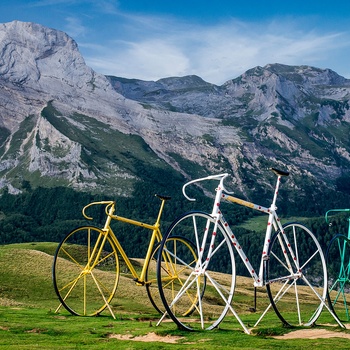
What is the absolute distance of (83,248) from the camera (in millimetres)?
120938

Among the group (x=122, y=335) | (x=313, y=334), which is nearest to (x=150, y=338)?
(x=122, y=335)

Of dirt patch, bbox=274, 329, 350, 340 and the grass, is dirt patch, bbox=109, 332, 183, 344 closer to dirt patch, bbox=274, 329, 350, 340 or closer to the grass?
the grass

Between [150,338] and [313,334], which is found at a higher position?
[150,338]

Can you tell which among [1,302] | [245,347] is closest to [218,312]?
[1,302]

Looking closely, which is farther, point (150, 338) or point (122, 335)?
point (122, 335)

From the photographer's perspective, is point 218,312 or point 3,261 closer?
point 218,312

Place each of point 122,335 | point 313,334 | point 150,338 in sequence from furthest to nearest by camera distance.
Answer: point 122,335 < point 313,334 < point 150,338

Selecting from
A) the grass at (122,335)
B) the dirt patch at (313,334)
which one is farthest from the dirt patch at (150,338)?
the dirt patch at (313,334)

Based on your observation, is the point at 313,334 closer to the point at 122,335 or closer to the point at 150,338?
the point at 150,338

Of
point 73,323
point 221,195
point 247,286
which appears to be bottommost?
point 247,286

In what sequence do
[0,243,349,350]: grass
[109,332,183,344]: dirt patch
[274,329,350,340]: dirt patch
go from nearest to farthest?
[0,243,349,350]: grass, [109,332,183,344]: dirt patch, [274,329,350,340]: dirt patch

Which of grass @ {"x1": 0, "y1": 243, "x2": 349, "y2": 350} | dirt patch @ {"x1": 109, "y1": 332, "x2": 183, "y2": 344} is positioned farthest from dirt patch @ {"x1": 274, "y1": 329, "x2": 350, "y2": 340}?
dirt patch @ {"x1": 109, "y1": 332, "x2": 183, "y2": 344}

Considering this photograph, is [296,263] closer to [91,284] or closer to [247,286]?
[91,284]

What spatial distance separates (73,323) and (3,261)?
5276 centimetres
